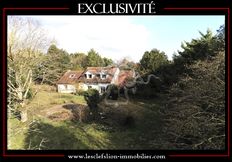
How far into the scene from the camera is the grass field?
13.5 m

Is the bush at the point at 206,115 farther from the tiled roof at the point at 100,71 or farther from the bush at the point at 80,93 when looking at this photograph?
the bush at the point at 80,93

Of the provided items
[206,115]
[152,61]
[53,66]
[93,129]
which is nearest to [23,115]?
→ [53,66]

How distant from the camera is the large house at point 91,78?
12555 millimetres

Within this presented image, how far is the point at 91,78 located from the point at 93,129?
14.1 ft

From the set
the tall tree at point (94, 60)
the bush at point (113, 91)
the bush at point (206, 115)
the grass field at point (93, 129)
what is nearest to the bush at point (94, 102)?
the grass field at point (93, 129)

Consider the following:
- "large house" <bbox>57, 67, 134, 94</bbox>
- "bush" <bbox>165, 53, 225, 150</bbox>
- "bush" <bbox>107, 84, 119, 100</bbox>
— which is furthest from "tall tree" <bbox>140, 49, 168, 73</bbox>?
"bush" <bbox>165, 53, 225, 150</bbox>

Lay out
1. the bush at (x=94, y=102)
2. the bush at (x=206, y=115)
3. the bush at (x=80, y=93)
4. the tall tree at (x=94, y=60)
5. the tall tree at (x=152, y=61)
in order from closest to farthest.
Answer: the bush at (x=206, y=115)
the tall tree at (x=94, y=60)
the tall tree at (x=152, y=61)
the bush at (x=80, y=93)
the bush at (x=94, y=102)

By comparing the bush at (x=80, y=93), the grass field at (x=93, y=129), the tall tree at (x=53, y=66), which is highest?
the tall tree at (x=53, y=66)

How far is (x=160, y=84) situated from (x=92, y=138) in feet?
17.1

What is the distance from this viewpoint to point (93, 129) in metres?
16.8

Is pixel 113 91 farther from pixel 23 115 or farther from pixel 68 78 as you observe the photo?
A: pixel 23 115

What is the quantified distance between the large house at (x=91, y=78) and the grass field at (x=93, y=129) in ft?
2.34
